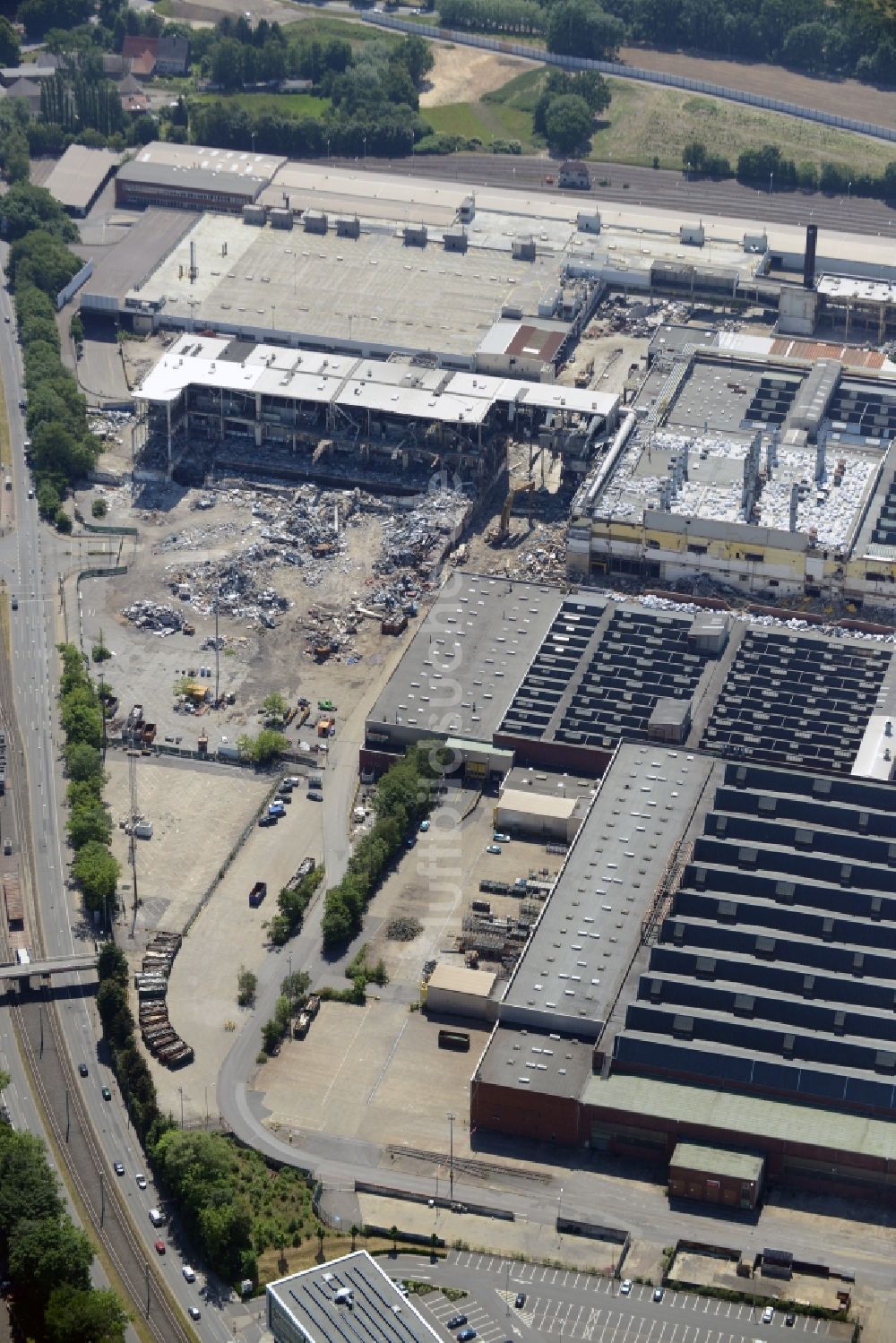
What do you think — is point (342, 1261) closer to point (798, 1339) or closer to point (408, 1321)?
point (408, 1321)

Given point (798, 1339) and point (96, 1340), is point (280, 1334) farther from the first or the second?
point (798, 1339)

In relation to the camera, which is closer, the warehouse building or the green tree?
the warehouse building

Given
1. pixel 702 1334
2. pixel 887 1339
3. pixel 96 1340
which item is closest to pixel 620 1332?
pixel 702 1334

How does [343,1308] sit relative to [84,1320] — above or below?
above

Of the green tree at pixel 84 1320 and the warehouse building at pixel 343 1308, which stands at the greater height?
the warehouse building at pixel 343 1308
